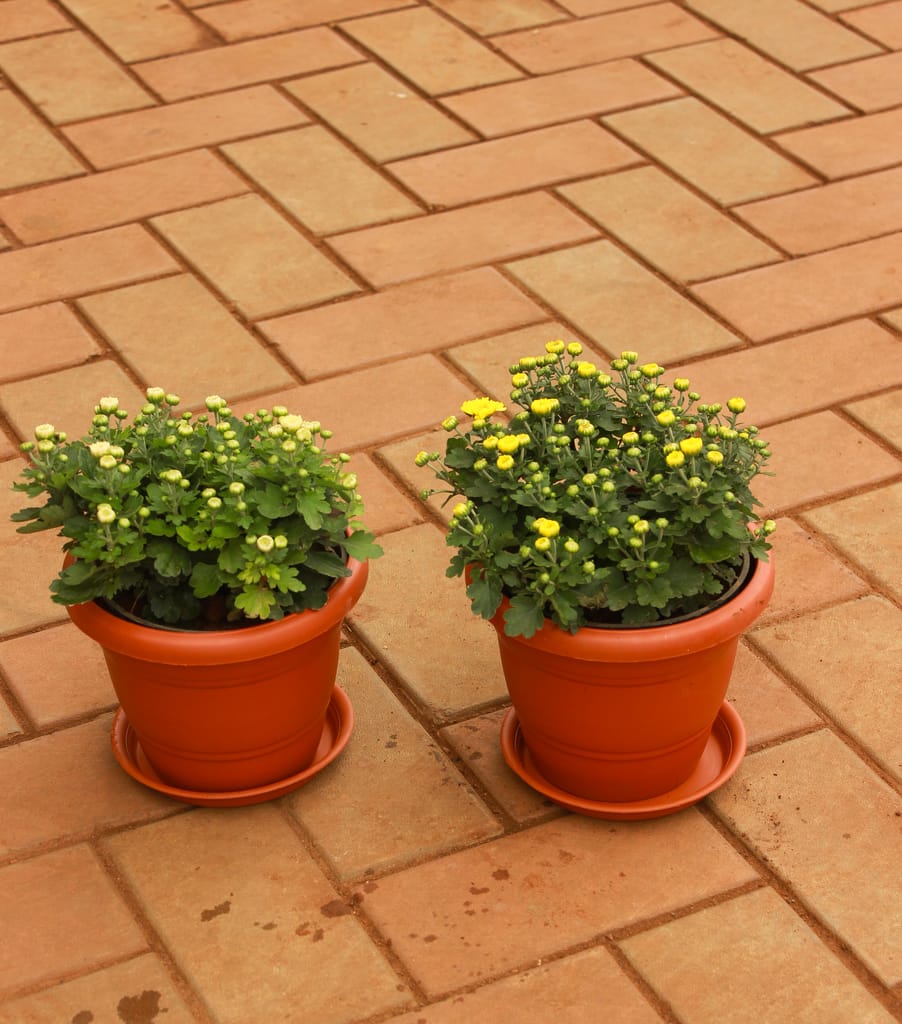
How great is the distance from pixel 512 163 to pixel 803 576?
1.67m

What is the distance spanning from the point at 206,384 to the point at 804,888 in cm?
168

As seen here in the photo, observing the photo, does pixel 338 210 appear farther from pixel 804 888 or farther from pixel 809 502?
pixel 804 888

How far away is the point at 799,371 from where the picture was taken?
3.37 meters

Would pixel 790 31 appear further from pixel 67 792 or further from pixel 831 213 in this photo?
pixel 67 792

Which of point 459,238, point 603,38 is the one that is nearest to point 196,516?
point 459,238

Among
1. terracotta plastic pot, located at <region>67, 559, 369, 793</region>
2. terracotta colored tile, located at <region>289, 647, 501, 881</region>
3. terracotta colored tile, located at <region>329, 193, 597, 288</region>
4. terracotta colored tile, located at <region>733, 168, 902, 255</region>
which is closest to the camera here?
terracotta plastic pot, located at <region>67, 559, 369, 793</region>

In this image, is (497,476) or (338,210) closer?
(497,476)

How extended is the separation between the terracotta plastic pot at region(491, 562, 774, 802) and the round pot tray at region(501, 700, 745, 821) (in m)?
0.02

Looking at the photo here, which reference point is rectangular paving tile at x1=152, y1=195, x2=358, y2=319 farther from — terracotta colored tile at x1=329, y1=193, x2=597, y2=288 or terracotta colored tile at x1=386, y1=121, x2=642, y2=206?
terracotta colored tile at x1=386, y1=121, x2=642, y2=206

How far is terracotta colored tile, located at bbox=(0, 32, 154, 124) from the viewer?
4301mm

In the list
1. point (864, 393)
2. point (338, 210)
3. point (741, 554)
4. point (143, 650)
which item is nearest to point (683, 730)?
point (741, 554)

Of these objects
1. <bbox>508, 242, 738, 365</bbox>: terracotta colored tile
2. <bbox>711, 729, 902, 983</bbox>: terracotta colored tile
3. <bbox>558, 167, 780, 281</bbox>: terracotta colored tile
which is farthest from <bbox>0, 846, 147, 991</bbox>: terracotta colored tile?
<bbox>558, 167, 780, 281</bbox>: terracotta colored tile

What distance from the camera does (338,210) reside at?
3.89 m

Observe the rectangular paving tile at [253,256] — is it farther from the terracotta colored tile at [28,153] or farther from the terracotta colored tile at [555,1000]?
the terracotta colored tile at [555,1000]
